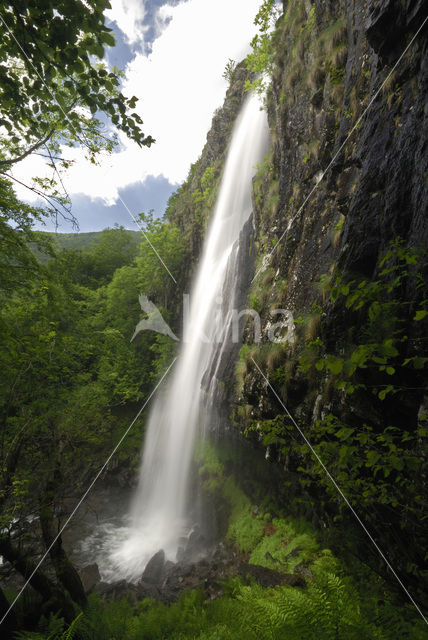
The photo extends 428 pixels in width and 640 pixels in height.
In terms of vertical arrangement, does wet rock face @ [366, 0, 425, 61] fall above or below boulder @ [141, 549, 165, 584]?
above

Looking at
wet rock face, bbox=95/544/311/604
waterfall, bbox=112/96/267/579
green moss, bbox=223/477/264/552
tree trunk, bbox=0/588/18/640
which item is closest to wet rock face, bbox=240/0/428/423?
wet rock face, bbox=95/544/311/604

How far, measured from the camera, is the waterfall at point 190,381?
11.1 meters

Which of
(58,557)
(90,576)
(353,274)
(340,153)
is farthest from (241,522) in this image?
(340,153)

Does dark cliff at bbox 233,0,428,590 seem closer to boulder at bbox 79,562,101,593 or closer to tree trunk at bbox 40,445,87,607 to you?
tree trunk at bbox 40,445,87,607

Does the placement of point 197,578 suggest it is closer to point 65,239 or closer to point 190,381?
point 190,381

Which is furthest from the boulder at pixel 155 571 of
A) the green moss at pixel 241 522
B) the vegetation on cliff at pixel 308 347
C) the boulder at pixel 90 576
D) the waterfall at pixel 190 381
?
the green moss at pixel 241 522

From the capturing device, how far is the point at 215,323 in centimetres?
1174

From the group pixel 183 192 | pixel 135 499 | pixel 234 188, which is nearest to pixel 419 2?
pixel 234 188

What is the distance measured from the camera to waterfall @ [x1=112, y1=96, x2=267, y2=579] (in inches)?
436

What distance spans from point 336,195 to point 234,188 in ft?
34.6

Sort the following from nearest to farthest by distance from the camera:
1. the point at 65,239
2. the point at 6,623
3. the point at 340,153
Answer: the point at 6,623 → the point at 340,153 → the point at 65,239

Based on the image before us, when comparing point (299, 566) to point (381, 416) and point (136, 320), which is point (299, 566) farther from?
point (136, 320)

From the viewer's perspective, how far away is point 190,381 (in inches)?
523

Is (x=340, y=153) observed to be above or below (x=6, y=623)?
above
